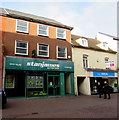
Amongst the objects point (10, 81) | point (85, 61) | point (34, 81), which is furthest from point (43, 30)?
point (85, 61)

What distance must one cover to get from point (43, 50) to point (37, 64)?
1833 mm

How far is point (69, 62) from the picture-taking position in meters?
16.7

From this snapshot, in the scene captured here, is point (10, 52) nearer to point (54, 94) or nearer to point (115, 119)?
point (54, 94)

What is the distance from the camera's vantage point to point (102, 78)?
769 inches

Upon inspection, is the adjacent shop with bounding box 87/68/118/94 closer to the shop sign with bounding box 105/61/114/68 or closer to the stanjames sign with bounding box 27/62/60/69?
the shop sign with bounding box 105/61/114/68

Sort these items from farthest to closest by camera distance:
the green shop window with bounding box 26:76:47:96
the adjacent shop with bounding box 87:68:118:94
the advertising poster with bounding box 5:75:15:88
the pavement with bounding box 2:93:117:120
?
1. the adjacent shop with bounding box 87:68:118:94
2. the green shop window with bounding box 26:76:47:96
3. the advertising poster with bounding box 5:75:15:88
4. the pavement with bounding box 2:93:117:120

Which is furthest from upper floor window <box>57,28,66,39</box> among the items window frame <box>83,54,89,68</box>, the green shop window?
the green shop window

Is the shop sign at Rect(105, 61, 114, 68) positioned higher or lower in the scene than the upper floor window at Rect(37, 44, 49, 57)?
lower

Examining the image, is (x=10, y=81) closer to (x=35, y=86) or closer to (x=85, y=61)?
(x=35, y=86)

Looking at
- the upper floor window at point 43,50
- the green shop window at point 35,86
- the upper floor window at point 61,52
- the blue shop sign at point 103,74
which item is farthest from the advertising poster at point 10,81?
the blue shop sign at point 103,74

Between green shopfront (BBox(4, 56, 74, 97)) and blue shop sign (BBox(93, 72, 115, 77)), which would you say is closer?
green shopfront (BBox(4, 56, 74, 97))

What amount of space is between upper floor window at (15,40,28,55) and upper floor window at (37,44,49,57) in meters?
1.42

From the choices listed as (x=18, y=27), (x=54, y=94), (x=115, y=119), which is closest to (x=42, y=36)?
(x=18, y=27)

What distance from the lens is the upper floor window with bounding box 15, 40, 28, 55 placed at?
1439 cm
